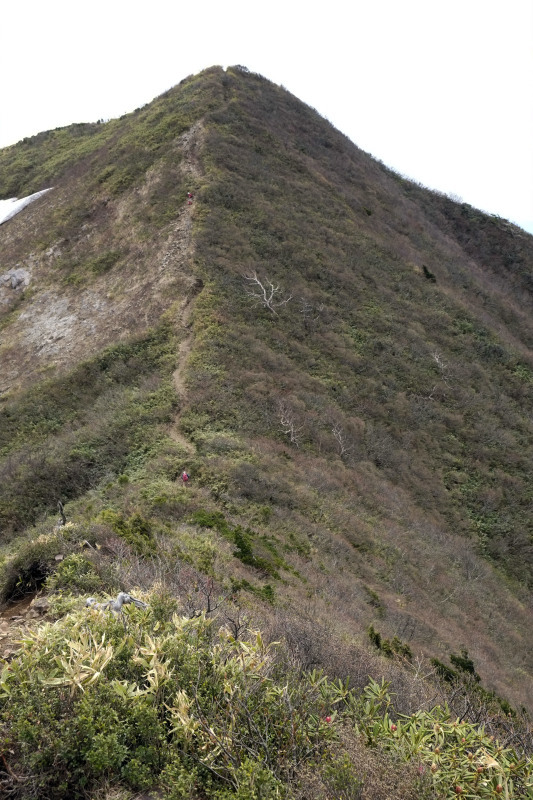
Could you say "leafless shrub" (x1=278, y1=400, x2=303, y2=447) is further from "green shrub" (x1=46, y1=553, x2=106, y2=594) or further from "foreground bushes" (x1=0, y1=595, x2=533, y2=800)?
"foreground bushes" (x1=0, y1=595, x2=533, y2=800)

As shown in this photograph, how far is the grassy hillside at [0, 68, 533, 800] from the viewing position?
422 cm

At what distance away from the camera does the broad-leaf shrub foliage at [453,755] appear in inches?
146

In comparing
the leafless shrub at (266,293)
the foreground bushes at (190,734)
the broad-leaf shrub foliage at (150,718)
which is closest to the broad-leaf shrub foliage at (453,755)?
the foreground bushes at (190,734)

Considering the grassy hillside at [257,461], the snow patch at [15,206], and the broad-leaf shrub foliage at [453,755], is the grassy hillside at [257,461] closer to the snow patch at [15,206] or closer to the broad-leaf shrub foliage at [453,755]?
the broad-leaf shrub foliage at [453,755]

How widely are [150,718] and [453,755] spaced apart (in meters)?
2.41

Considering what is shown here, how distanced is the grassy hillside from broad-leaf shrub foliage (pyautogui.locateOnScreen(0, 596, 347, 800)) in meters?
0.03

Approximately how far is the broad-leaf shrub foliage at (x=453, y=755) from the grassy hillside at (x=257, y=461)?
0.03 metres

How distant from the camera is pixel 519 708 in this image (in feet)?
36.8

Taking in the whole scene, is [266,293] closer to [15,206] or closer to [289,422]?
[289,422]

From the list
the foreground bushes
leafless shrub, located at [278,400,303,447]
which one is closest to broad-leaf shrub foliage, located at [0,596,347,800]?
the foreground bushes

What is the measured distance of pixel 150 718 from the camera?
4176 millimetres

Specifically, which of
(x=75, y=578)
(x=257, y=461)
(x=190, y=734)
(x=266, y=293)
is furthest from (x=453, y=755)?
(x=266, y=293)

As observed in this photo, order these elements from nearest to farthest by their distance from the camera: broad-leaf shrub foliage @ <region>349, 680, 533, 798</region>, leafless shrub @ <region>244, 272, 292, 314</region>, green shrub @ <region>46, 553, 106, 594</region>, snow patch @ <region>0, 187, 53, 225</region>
A: 1. broad-leaf shrub foliage @ <region>349, 680, 533, 798</region>
2. green shrub @ <region>46, 553, 106, 594</region>
3. leafless shrub @ <region>244, 272, 292, 314</region>
4. snow patch @ <region>0, 187, 53, 225</region>

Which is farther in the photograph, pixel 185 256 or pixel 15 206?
pixel 15 206
